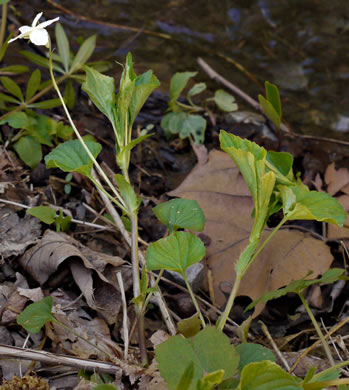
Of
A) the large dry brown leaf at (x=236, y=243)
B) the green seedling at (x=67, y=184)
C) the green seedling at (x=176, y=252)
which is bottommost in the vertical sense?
the large dry brown leaf at (x=236, y=243)

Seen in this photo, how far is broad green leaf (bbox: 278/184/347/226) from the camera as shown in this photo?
4.79ft

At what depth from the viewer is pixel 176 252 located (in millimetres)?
1503

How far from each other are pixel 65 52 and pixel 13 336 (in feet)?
4.96

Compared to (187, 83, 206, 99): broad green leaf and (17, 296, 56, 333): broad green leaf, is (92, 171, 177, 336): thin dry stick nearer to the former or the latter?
(17, 296, 56, 333): broad green leaf

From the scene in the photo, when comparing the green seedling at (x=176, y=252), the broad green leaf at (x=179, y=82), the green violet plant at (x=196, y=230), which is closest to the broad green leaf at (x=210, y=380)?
the green violet plant at (x=196, y=230)

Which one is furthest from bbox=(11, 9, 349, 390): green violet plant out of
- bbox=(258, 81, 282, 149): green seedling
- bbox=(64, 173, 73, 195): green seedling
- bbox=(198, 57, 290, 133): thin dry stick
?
bbox=(198, 57, 290, 133): thin dry stick

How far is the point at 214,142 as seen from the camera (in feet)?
8.82

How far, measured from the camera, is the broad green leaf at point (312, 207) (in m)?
1.46

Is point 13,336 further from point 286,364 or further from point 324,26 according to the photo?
point 324,26

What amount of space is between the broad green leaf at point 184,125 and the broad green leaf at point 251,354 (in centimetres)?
143

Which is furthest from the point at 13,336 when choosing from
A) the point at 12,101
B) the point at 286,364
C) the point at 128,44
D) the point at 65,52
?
the point at 128,44

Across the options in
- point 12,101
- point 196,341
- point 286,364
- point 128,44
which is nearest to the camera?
point 196,341

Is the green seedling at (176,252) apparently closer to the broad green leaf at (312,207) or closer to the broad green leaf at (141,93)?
the broad green leaf at (312,207)

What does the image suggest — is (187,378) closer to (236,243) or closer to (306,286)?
(306,286)
